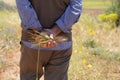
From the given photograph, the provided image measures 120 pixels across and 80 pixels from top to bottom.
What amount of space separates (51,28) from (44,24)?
0.07 m

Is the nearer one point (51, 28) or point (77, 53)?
point (51, 28)

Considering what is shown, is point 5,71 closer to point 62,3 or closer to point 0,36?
point 0,36

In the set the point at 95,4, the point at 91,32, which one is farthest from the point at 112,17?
the point at 91,32

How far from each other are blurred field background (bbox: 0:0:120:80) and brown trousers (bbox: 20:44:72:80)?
164 centimetres

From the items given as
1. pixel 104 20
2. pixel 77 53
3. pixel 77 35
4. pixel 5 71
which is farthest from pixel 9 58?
pixel 104 20

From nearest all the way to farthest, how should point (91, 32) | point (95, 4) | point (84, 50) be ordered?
1. point (84, 50)
2. point (91, 32)
3. point (95, 4)

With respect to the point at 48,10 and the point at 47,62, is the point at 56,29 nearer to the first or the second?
the point at 48,10

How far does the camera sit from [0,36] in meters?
6.10

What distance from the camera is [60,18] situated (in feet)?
10.4

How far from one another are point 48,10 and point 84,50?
10.6 ft

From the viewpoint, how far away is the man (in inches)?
122

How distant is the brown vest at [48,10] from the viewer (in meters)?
3.15

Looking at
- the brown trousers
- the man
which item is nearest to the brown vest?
the man

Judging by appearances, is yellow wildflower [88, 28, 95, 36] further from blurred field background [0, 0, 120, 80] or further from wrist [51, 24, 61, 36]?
wrist [51, 24, 61, 36]
